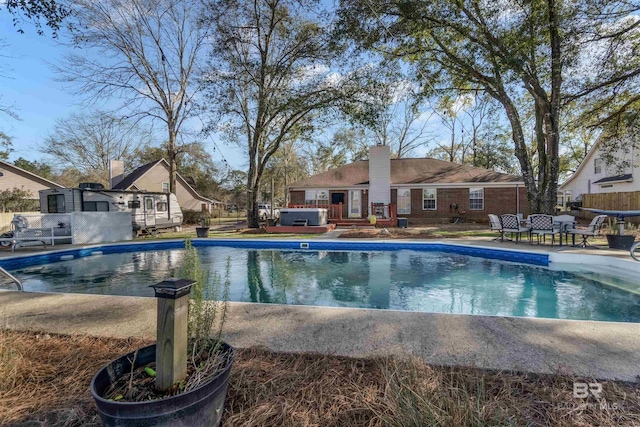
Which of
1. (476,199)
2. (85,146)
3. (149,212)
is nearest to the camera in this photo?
(149,212)

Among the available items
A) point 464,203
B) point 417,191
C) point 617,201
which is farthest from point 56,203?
point 617,201

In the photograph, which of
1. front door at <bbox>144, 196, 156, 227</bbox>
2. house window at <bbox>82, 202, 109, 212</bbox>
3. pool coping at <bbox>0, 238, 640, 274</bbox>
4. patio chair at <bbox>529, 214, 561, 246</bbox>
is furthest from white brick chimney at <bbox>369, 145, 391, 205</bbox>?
house window at <bbox>82, 202, 109, 212</bbox>

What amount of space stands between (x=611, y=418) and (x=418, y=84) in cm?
1490

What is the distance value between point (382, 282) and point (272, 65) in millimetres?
12759

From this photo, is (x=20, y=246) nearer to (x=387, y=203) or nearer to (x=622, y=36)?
(x=387, y=203)

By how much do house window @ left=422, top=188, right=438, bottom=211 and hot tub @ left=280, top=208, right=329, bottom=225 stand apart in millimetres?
7899

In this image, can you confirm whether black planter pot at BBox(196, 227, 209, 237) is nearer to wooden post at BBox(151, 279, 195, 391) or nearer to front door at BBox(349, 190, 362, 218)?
front door at BBox(349, 190, 362, 218)

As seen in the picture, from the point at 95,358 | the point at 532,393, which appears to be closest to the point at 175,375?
the point at 95,358

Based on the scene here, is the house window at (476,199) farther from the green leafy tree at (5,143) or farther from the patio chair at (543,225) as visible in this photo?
the green leafy tree at (5,143)

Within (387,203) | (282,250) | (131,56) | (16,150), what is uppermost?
(131,56)

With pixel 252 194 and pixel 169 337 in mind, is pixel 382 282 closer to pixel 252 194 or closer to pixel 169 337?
pixel 169 337

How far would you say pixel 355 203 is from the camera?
20.6 m

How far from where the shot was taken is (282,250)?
11.7 meters

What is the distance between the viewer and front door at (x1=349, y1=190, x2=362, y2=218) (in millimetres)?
20422
